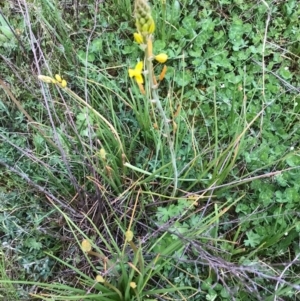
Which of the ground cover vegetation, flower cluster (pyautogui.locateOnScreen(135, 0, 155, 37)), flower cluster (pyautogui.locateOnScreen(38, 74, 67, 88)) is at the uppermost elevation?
flower cluster (pyautogui.locateOnScreen(135, 0, 155, 37))

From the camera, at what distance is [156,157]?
1.73 meters

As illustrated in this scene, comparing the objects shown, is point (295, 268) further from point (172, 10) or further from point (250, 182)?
point (172, 10)

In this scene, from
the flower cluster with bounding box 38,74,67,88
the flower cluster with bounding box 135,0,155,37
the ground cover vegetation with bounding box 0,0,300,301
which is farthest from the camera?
the ground cover vegetation with bounding box 0,0,300,301

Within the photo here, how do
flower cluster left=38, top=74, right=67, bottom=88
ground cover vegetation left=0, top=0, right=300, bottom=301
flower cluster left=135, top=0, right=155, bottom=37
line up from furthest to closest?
ground cover vegetation left=0, top=0, right=300, bottom=301
flower cluster left=38, top=74, right=67, bottom=88
flower cluster left=135, top=0, right=155, bottom=37

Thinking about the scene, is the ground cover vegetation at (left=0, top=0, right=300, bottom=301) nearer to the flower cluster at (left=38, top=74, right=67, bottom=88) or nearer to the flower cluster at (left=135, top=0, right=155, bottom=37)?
the flower cluster at (left=38, top=74, right=67, bottom=88)

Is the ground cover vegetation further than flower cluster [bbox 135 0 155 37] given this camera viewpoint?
Yes

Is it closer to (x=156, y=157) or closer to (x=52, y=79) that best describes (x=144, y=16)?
(x=52, y=79)

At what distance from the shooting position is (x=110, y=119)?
74.2 inches

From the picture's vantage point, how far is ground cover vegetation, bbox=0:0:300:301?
5.34ft

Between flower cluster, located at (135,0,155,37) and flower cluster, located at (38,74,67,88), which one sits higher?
flower cluster, located at (135,0,155,37)

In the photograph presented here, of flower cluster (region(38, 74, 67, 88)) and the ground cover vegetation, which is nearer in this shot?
flower cluster (region(38, 74, 67, 88))

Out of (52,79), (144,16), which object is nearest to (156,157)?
(52,79)

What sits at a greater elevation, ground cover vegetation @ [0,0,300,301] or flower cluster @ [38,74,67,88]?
flower cluster @ [38,74,67,88]

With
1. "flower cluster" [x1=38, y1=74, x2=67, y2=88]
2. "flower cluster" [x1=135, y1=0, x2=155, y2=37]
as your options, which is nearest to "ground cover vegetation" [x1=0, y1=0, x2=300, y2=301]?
"flower cluster" [x1=38, y1=74, x2=67, y2=88]
